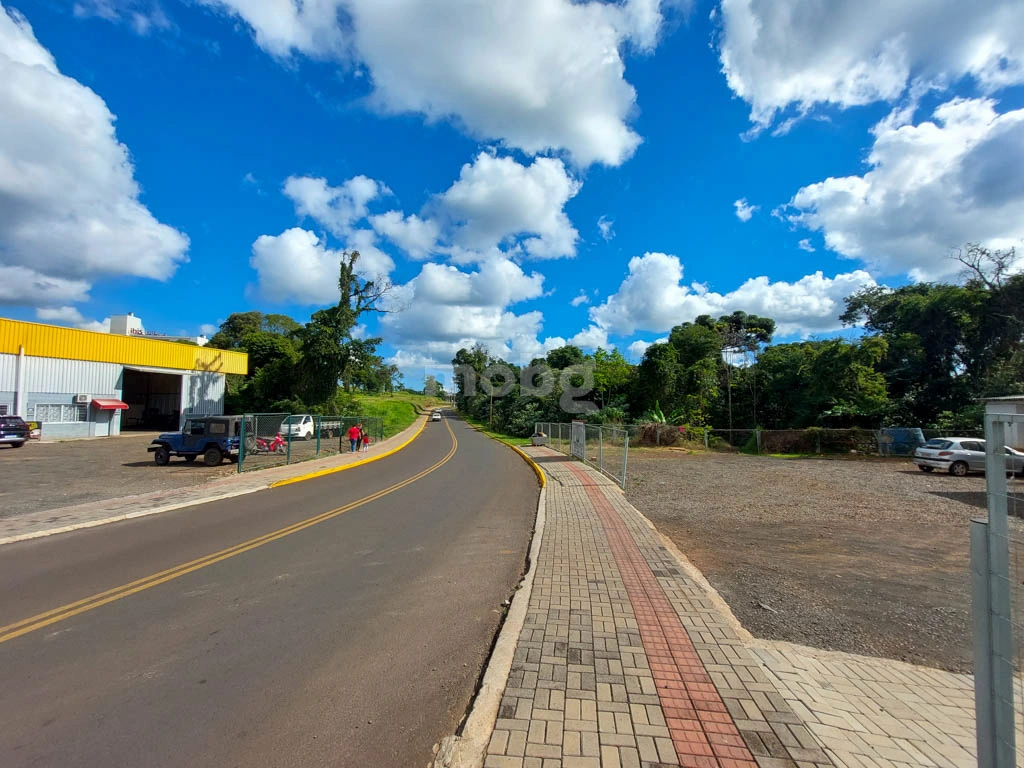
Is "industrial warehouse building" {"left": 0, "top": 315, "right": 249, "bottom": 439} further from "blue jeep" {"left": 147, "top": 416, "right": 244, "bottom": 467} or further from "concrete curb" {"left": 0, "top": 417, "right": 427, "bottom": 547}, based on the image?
"concrete curb" {"left": 0, "top": 417, "right": 427, "bottom": 547}

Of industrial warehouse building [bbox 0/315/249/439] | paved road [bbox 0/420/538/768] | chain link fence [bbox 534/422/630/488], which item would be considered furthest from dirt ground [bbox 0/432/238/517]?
chain link fence [bbox 534/422/630/488]

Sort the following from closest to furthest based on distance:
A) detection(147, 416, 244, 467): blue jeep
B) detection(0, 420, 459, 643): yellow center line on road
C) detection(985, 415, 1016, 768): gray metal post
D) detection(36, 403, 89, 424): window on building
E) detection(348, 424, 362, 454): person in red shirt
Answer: detection(985, 415, 1016, 768): gray metal post → detection(0, 420, 459, 643): yellow center line on road → detection(147, 416, 244, 467): blue jeep → detection(348, 424, 362, 454): person in red shirt → detection(36, 403, 89, 424): window on building

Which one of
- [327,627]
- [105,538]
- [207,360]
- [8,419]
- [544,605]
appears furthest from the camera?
[207,360]

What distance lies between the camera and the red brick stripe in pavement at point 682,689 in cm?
282

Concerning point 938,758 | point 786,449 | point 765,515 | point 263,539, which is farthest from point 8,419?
point 786,449

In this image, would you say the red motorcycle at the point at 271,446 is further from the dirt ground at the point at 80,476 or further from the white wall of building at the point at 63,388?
the white wall of building at the point at 63,388

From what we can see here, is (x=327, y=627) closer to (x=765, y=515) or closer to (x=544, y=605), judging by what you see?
(x=544, y=605)

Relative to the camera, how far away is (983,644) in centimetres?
234

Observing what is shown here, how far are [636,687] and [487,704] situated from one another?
1082 mm

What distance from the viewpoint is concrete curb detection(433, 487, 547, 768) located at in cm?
279

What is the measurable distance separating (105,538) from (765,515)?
1245cm

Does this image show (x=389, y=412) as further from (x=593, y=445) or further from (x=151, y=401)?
(x=593, y=445)

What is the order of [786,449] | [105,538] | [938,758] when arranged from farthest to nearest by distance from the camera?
[786,449] < [105,538] < [938,758]

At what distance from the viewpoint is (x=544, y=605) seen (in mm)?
5141
